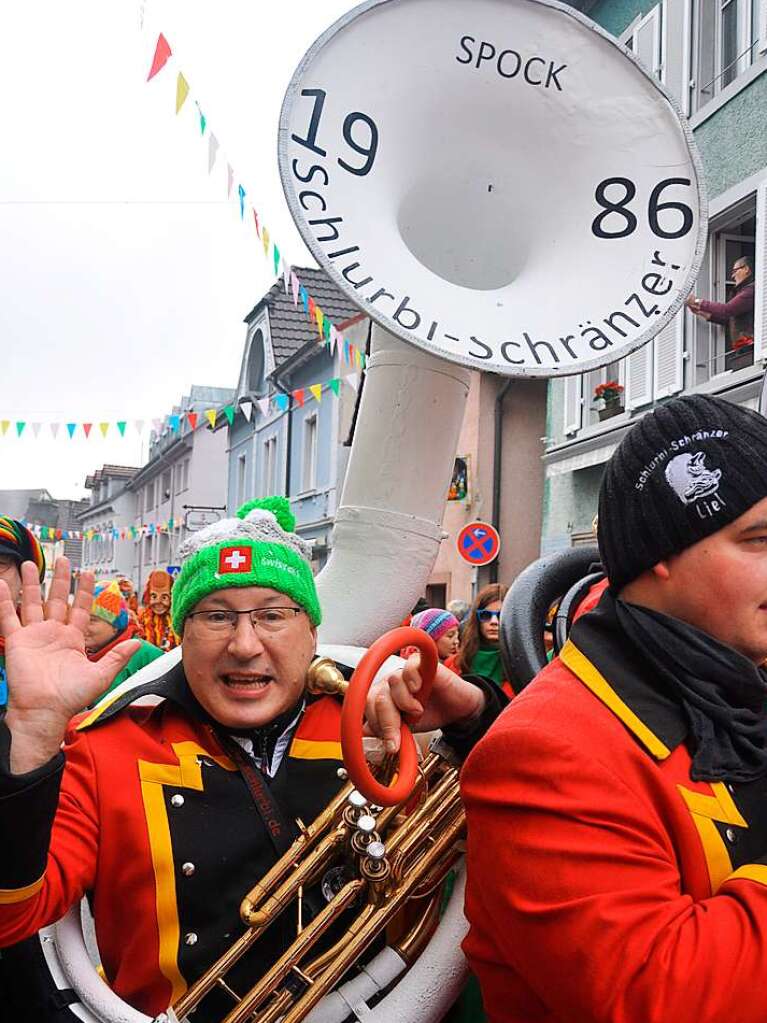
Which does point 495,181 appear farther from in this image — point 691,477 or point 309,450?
point 309,450

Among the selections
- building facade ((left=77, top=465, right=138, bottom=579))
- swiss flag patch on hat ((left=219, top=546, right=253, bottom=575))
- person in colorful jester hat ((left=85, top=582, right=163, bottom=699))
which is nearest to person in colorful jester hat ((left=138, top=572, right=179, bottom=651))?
Answer: person in colorful jester hat ((left=85, top=582, right=163, bottom=699))

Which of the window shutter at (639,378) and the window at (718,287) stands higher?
the window at (718,287)

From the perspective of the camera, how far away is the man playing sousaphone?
1529mm

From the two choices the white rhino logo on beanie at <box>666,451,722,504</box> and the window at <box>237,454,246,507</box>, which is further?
the window at <box>237,454,246,507</box>

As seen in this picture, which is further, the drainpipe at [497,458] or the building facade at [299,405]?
the building facade at [299,405]

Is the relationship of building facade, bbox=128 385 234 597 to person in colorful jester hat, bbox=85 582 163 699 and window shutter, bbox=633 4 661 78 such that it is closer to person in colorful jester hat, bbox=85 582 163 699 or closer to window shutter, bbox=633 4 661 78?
window shutter, bbox=633 4 661 78

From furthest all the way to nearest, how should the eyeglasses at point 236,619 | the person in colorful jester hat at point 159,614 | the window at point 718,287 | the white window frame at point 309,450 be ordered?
the white window frame at point 309,450
the window at point 718,287
the person in colorful jester hat at point 159,614
the eyeglasses at point 236,619

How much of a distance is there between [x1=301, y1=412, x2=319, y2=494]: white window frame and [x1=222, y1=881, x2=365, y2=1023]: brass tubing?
659 inches

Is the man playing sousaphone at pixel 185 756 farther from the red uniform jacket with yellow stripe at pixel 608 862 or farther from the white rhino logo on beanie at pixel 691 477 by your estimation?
the white rhino logo on beanie at pixel 691 477

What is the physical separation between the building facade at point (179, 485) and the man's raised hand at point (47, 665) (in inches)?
888

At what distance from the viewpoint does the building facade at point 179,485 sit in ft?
94.0

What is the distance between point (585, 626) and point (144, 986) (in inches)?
42.3

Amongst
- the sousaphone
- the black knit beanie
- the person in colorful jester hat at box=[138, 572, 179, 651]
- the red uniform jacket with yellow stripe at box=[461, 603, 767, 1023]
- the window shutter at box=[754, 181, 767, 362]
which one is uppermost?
the window shutter at box=[754, 181, 767, 362]

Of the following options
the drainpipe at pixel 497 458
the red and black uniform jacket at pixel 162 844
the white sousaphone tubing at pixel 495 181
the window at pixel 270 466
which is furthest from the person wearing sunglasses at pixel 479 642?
the window at pixel 270 466
